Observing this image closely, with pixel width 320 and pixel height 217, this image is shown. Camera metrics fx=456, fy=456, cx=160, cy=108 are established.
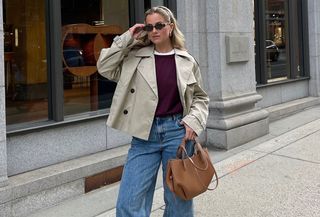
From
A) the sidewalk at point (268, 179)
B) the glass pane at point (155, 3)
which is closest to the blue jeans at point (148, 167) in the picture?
the sidewalk at point (268, 179)

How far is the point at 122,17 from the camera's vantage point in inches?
253

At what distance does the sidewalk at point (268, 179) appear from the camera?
4.59 metres

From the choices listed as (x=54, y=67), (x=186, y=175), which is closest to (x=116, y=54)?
(x=186, y=175)

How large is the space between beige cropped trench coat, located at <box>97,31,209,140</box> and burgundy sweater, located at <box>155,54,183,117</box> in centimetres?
4

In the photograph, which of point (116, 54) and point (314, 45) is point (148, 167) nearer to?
point (116, 54)

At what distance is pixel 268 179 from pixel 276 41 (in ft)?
17.5

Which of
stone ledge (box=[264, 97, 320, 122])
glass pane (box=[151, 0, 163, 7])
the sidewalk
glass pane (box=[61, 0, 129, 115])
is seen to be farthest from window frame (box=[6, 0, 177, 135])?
stone ledge (box=[264, 97, 320, 122])

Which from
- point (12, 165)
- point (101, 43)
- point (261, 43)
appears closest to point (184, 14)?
point (101, 43)

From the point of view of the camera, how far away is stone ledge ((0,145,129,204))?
4414mm

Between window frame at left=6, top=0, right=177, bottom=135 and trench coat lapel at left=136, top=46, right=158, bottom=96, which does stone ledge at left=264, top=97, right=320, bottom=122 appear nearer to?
window frame at left=6, top=0, right=177, bottom=135

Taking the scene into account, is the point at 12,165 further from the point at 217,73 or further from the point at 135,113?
the point at 217,73

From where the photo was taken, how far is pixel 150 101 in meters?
3.10

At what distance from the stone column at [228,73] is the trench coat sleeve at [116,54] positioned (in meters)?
3.86

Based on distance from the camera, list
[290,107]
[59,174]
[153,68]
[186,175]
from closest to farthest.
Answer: [186,175] < [153,68] < [59,174] < [290,107]
